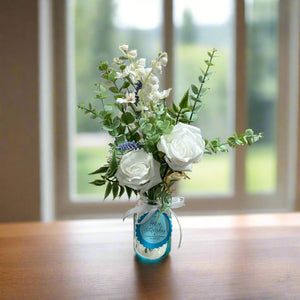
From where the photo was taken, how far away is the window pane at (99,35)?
2.54 m

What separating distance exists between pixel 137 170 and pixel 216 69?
6.13ft

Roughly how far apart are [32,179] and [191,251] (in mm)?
1462

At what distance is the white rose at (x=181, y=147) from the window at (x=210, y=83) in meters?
1.68

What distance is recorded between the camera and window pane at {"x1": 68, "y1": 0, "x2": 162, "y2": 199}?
2535 millimetres

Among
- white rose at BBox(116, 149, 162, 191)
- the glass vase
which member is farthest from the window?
white rose at BBox(116, 149, 162, 191)

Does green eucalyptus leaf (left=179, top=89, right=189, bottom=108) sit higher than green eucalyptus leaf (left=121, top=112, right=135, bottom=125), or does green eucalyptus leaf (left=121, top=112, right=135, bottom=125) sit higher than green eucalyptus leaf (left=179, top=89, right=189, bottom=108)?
green eucalyptus leaf (left=179, top=89, right=189, bottom=108)

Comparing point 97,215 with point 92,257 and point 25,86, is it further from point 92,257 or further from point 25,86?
point 92,257

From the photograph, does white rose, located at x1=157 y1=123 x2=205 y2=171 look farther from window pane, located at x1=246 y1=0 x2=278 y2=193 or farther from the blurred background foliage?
window pane, located at x1=246 y1=0 x2=278 y2=193

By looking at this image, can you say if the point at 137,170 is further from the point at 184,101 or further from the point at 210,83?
the point at 210,83

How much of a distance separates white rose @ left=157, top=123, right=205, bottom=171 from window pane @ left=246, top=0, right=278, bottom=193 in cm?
179

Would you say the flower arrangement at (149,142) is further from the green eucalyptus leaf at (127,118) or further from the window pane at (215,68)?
the window pane at (215,68)

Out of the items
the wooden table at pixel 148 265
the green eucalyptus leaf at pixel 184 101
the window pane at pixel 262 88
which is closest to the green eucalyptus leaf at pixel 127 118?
the green eucalyptus leaf at pixel 184 101

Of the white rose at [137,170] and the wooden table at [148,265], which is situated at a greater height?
the white rose at [137,170]

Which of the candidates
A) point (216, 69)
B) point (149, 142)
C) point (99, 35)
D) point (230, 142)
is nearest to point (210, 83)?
point (216, 69)
